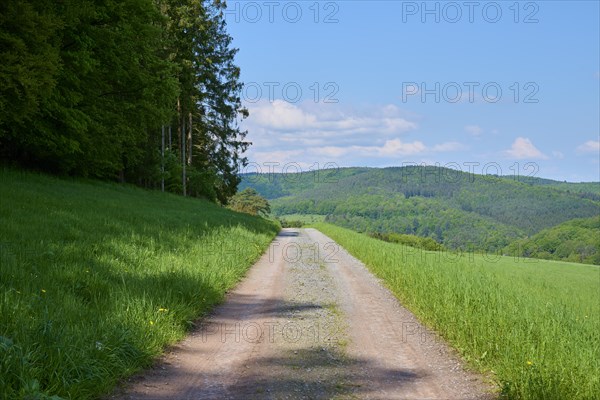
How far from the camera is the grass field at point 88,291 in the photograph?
176 inches

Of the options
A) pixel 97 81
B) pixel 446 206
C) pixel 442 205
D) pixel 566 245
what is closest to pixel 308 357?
pixel 97 81

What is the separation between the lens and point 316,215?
152 m

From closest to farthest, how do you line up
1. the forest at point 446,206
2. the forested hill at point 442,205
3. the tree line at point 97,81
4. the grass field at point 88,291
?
1. the grass field at point 88,291
2. the tree line at point 97,81
3. the forest at point 446,206
4. the forested hill at point 442,205

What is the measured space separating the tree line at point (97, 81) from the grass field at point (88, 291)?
4.78 meters

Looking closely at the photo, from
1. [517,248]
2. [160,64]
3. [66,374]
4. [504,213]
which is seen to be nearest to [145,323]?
[66,374]

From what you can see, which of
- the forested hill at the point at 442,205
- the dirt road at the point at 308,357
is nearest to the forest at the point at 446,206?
the forested hill at the point at 442,205

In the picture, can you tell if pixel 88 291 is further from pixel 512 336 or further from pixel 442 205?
pixel 442 205

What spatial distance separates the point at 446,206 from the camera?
141625mm

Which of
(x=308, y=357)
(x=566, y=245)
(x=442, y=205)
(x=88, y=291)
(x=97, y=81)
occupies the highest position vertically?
(x=97, y=81)

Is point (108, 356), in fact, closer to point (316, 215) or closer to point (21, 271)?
point (21, 271)

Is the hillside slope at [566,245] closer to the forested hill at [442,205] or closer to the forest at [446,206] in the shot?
the forest at [446,206]

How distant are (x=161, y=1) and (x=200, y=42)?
17.6 feet

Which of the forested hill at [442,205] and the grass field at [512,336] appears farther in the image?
the forested hill at [442,205]

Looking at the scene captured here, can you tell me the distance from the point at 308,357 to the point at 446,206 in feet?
467
